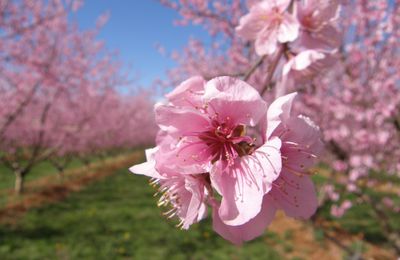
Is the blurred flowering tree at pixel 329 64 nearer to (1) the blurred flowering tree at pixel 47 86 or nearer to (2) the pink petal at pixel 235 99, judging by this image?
(2) the pink petal at pixel 235 99

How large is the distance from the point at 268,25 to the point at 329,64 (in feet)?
0.90

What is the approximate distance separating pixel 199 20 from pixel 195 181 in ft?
22.1

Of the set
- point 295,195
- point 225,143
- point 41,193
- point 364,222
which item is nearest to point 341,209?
point 364,222

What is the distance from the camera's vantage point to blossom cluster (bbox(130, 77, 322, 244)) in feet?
2.31

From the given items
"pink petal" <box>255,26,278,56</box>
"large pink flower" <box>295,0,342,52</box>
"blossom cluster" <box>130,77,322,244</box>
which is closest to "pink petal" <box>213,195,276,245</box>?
"blossom cluster" <box>130,77,322,244</box>

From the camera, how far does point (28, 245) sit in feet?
18.5

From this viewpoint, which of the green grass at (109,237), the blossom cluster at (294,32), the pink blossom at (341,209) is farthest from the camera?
the pink blossom at (341,209)

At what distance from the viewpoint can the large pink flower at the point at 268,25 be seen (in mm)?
1175

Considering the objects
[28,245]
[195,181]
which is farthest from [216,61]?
[195,181]

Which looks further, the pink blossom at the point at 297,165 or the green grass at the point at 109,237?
the green grass at the point at 109,237

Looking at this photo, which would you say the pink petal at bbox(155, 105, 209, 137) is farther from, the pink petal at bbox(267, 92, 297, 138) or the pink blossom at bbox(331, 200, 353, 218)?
the pink blossom at bbox(331, 200, 353, 218)

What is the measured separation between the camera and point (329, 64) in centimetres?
117

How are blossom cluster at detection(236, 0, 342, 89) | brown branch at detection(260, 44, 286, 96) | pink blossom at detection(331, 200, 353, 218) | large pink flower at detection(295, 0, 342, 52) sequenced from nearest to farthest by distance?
1. brown branch at detection(260, 44, 286, 96)
2. blossom cluster at detection(236, 0, 342, 89)
3. large pink flower at detection(295, 0, 342, 52)
4. pink blossom at detection(331, 200, 353, 218)

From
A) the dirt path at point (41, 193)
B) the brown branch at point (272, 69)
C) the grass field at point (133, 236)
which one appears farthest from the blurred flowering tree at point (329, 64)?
the dirt path at point (41, 193)
